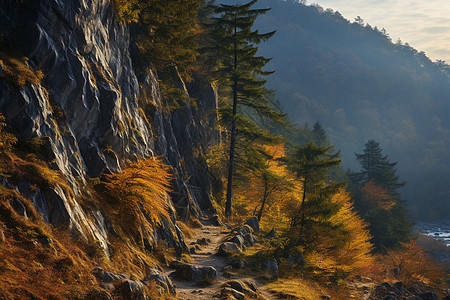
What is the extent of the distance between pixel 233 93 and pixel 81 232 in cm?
1819

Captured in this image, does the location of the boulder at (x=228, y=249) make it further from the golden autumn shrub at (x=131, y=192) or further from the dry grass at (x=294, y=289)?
the golden autumn shrub at (x=131, y=192)

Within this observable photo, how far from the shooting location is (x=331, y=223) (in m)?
17.6

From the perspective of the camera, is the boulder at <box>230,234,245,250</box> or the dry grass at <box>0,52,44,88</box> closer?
the dry grass at <box>0,52,44,88</box>

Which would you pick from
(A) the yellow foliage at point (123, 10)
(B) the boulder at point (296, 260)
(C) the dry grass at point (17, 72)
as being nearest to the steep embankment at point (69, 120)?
(C) the dry grass at point (17, 72)

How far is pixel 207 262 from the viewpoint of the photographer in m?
14.0

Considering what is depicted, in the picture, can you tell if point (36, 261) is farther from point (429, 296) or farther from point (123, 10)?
point (429, 296)

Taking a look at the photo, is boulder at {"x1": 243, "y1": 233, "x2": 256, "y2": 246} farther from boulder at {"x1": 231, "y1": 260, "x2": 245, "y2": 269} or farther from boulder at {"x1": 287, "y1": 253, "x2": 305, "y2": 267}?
boulder at {"x1": 231, "y1": 260, "x2": 245, "y2": 269}

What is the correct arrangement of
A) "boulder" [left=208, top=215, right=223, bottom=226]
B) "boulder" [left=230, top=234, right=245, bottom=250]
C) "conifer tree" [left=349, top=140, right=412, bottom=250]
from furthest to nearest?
"conifer tree" [left=349, top=140, right=412, bottom=250] < "boulder" [left=208, top=215, right=223, bottom=226] < "boulder" [left=230, top=234, right=245, bottom=250]

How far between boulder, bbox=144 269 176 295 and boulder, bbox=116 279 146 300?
1.40m

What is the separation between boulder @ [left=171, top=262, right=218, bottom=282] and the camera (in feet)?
36.0

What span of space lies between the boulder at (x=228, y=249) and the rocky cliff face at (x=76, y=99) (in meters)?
2.25

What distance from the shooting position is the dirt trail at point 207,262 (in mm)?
9914

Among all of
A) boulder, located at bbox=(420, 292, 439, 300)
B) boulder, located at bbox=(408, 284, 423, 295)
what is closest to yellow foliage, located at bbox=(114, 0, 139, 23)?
boulder, located at bbox=(420, 292, 439, 300)

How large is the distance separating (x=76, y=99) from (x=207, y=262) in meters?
8.72
